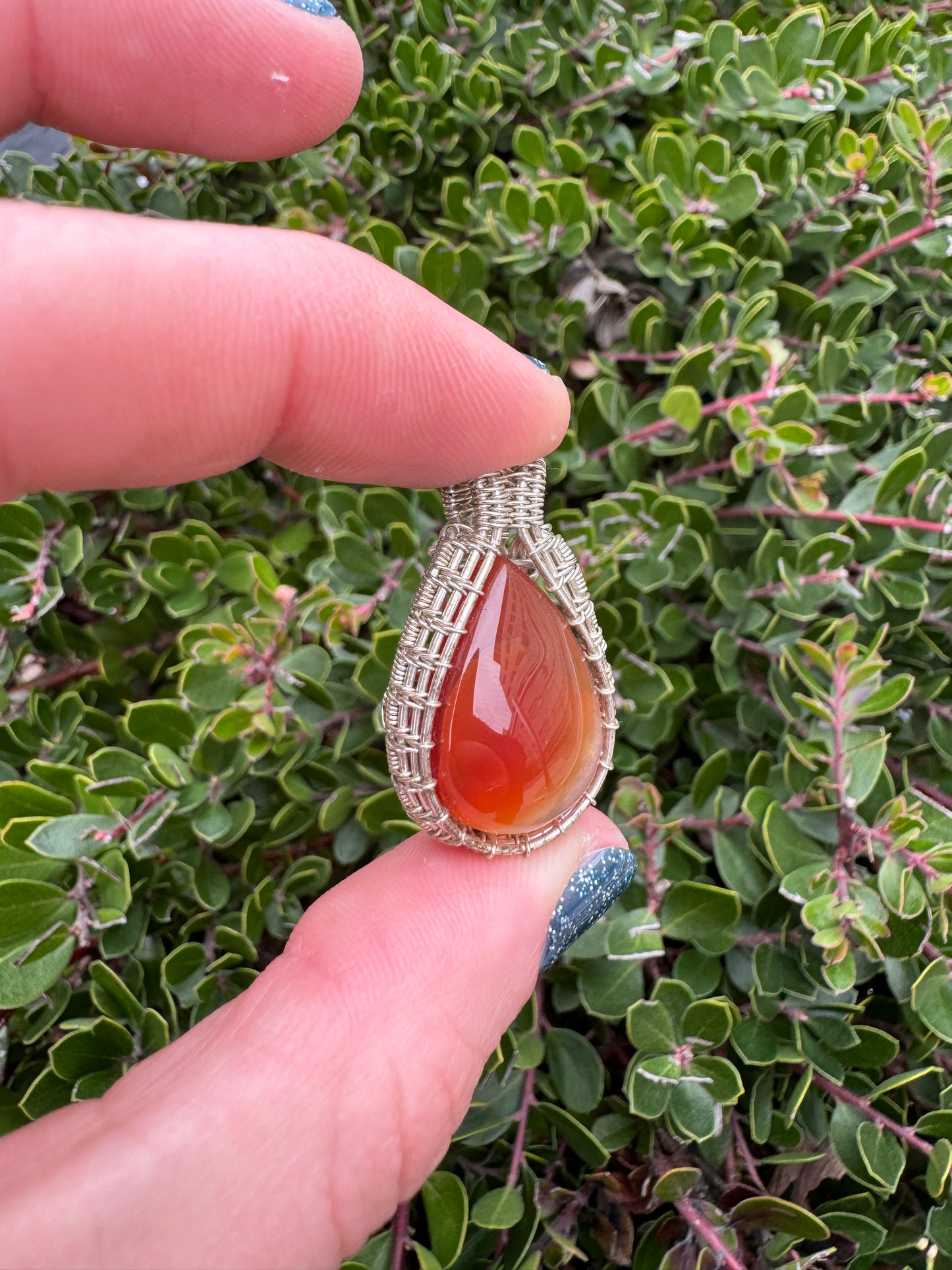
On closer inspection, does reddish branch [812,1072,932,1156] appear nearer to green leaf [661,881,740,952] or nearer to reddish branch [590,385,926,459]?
green leaf [661,881,740,952]

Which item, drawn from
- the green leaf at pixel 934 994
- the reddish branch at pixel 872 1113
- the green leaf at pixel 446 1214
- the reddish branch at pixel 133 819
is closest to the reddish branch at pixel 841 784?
the green leaf at pixel 934 994

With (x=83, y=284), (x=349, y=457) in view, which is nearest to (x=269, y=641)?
(x=349, y=457)

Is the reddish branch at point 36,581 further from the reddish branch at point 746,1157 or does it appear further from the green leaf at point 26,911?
the reddish branch at point 746,1157

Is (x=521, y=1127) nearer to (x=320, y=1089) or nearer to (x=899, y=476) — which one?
(x=320, y=1089)

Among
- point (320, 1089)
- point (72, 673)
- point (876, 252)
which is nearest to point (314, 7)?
point (876, 252)

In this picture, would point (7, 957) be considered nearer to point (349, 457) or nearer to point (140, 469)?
point (140, 469)

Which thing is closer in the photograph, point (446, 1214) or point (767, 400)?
point (446, 1214)
